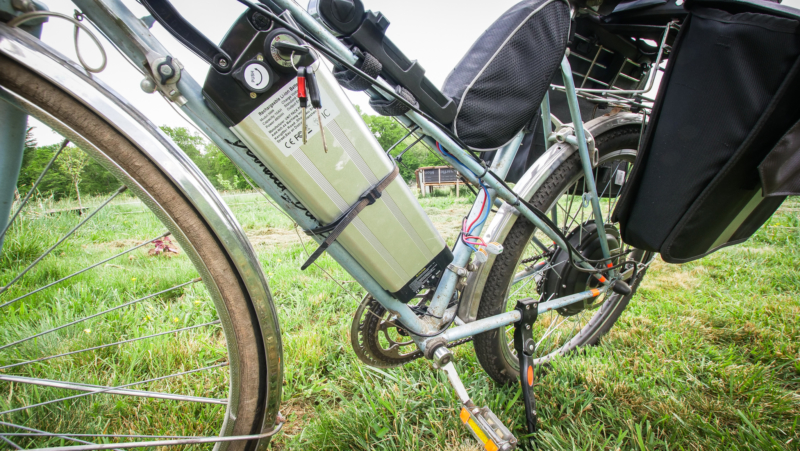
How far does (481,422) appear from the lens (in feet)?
2.87

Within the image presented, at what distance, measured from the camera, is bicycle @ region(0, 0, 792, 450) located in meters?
0.53

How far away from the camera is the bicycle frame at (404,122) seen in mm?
542

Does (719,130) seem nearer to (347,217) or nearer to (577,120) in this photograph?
(577,120)

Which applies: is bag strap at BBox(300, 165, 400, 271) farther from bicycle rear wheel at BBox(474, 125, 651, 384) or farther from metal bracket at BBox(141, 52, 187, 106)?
bicycle rear wheel at BBox(474, 125, 651, 384)

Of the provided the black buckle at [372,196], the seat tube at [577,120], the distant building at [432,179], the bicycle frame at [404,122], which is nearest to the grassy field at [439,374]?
the bicycle frame at [404,122]

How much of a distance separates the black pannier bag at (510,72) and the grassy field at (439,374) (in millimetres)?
891

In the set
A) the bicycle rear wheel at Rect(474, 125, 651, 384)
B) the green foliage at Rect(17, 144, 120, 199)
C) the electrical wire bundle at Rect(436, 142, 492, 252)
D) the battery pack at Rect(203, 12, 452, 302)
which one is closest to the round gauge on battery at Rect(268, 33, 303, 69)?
the battery pack at Rect(203, 12, 452, 302)

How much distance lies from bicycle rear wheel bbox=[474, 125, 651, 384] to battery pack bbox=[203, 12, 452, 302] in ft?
1.07

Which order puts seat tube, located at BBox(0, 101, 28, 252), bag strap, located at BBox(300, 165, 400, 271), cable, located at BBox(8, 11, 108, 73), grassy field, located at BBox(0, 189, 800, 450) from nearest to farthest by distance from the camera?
cable, located at BBox(8, 11, 108, 73) < seat tube, located at BBox(0, 101, 28, 252) < bag strap, located at BBox(300, 165, 400, 271) < grassy field, located at BBox(0, 189, 800, 450)

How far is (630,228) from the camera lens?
3.45 ft

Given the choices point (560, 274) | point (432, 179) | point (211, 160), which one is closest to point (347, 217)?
point (560, 274)

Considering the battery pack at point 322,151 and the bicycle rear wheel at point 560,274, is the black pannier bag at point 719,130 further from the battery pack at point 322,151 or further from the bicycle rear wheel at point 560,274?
the battery pack at point 322,151

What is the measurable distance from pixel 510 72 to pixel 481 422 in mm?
966

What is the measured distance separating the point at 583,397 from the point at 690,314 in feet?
3.42
